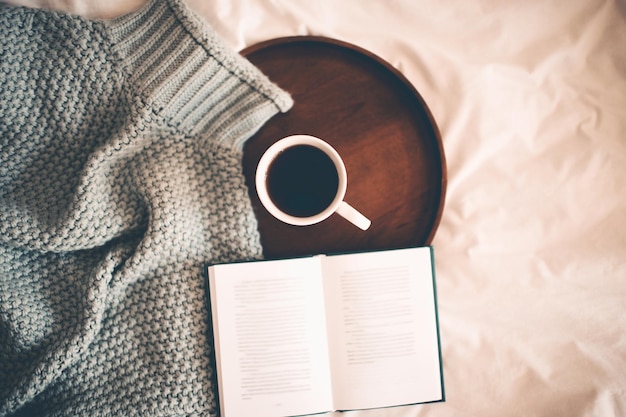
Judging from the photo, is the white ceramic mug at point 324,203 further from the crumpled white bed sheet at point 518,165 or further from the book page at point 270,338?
the crumpled white bed sheet at point 518,165

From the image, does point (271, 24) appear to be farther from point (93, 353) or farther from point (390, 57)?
point (93, 353)

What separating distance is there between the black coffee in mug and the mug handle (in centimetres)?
2

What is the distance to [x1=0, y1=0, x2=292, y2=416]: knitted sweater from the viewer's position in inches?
23.1

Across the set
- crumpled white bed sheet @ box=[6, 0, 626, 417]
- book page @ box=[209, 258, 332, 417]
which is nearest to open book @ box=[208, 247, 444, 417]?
book page @ box=[209, 258, 332, 417]

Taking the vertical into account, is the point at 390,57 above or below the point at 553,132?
above

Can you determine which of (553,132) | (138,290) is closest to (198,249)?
(138,290)

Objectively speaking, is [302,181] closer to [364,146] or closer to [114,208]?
[364,146]

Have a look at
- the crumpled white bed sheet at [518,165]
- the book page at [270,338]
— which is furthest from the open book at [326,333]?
the crumpled white bed sheet at [518,165]

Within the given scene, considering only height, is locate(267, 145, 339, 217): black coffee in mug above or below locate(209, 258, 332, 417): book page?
above

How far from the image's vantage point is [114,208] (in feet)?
1.96

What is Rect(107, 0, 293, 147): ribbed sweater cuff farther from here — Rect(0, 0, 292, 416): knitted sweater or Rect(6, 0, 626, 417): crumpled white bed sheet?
Rect(6, 0, 626, 417): crumpled white bed sheet

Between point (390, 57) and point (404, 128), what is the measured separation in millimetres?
169

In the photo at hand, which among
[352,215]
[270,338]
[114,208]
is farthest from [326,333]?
[114,208]

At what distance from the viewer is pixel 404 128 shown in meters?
0.64
